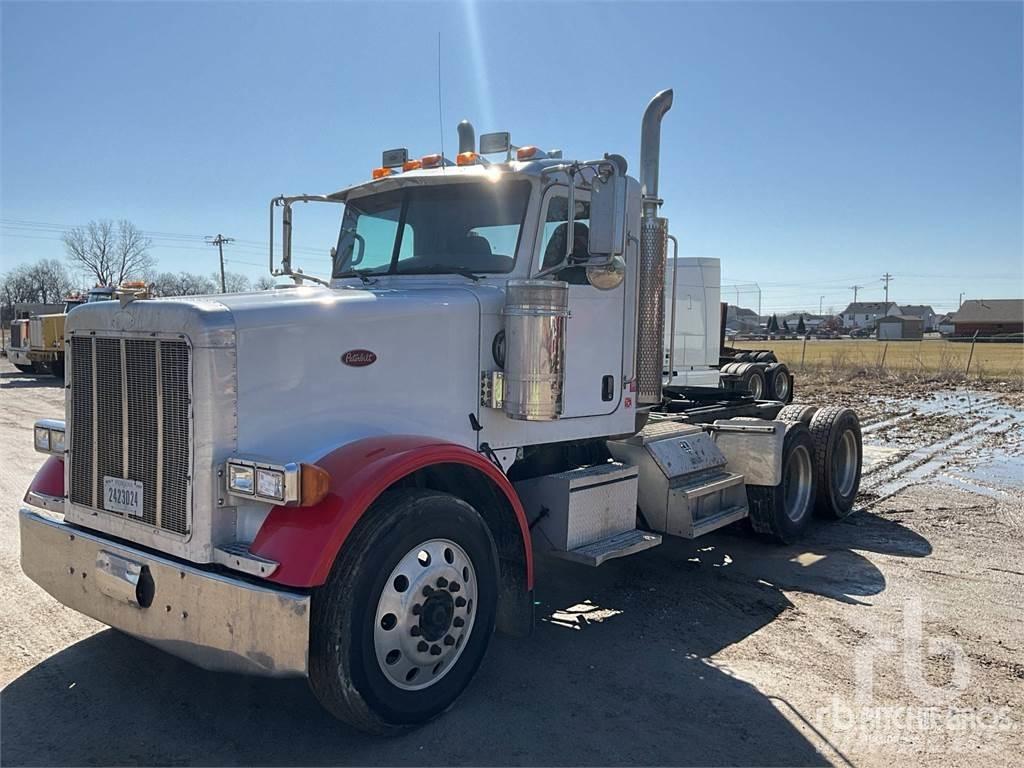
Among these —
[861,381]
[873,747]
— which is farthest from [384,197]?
[861,381]

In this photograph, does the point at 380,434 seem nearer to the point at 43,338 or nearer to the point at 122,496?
the point at 122,496

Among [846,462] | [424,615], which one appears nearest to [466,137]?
[424,615]

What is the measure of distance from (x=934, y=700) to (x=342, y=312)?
353 centimetres

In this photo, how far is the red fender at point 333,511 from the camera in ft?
10.6

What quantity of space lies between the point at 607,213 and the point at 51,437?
10.7 feet

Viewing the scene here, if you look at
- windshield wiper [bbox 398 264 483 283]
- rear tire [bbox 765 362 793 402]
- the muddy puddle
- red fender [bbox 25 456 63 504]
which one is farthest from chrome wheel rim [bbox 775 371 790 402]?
red fender [bbox 25 456 63 504]

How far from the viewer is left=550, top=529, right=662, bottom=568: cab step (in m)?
4.79

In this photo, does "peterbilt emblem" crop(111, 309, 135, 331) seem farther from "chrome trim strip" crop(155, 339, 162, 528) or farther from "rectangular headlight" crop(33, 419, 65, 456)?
"rectangular headlight" crop(33, 419, 65, 456)

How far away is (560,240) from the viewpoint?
4.86 metres

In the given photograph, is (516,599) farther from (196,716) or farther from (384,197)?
(384,197)

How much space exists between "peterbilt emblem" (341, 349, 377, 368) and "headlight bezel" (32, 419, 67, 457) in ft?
5.45

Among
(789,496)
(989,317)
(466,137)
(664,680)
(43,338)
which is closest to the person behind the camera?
(664,680)

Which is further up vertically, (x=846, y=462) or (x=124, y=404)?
(x=124, y=404)

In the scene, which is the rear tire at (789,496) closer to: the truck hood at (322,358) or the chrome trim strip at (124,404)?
the truck hood at (322,358)
